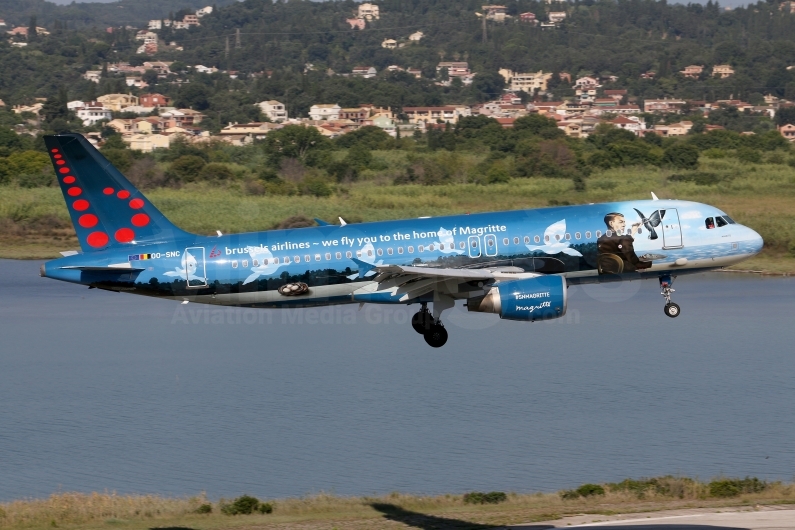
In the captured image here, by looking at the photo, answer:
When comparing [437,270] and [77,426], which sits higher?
[437,270]

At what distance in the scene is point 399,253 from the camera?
4503 centimetres

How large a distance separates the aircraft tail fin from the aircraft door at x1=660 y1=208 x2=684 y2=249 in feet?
63.8

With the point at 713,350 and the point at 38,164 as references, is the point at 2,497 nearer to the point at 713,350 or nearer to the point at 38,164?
the point at 713,350

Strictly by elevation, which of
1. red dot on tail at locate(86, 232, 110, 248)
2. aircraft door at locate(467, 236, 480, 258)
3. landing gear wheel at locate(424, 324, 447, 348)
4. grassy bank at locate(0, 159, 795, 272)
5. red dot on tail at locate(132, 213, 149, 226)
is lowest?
landing gear wheel at locate(424, 324, 447, 348)

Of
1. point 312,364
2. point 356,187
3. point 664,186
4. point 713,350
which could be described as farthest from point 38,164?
point 713,350

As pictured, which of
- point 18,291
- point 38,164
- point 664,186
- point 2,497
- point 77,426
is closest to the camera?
point 2,497

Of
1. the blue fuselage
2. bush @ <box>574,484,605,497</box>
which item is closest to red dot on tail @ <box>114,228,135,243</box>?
the blue fuselage

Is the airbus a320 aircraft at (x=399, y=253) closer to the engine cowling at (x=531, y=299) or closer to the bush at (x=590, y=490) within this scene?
the engine cowling at (x=531, y=299)

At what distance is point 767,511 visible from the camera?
42844mm

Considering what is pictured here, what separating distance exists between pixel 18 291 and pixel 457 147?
316ft

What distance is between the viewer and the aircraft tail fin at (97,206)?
1860 inches

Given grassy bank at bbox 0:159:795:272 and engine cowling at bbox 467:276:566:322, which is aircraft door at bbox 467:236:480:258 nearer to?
engine cowling at bbox 467:276:566:322

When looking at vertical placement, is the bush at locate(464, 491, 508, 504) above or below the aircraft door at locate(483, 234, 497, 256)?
below

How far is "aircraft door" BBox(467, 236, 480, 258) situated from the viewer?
147 feet
